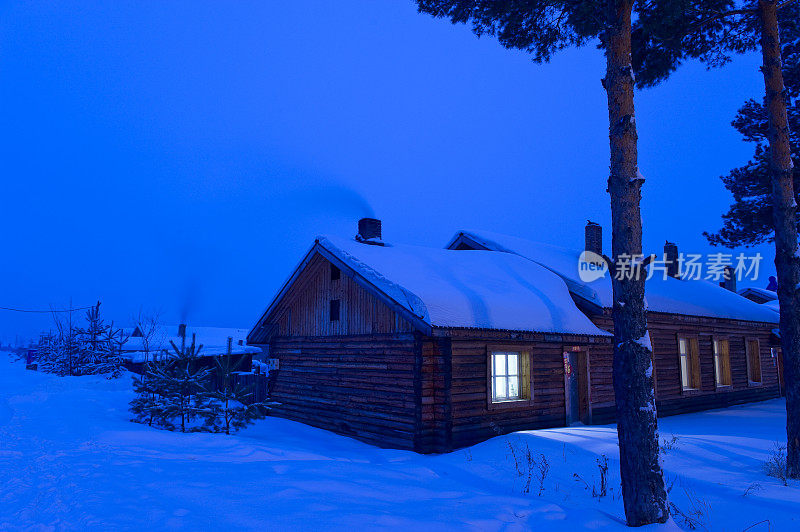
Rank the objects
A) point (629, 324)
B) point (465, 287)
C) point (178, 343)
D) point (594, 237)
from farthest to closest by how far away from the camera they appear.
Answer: point (178, 343), point (594, 237), point (465, 287), point (629, 324)

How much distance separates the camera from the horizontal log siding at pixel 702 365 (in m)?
17.8

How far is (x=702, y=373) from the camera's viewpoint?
19.7 m

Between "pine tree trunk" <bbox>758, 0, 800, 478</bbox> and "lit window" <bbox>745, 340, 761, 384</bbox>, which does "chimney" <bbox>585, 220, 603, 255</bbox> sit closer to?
"lit window" <bbox>745, 340, 761, 384</bbox>

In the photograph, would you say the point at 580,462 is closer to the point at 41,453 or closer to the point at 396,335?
the point at 396,335

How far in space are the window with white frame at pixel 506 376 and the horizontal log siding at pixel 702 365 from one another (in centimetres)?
335

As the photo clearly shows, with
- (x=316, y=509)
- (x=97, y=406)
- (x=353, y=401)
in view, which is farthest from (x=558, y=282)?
(x=97, y=406)

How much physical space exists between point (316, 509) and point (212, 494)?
5.14 feet

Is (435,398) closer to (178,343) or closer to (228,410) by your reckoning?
(228,410)

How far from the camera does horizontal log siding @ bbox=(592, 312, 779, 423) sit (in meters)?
17.8

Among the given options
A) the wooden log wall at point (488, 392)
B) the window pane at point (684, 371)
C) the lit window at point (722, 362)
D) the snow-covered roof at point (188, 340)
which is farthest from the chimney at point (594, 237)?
the snow-covered roof at point (188, 340)

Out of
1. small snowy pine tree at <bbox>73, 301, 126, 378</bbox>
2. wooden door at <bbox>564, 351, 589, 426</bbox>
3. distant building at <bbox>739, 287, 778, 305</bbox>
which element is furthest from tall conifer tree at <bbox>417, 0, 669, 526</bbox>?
distant building at <bbox>739, 287, 778, 305</bbox>

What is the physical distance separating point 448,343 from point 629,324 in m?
5.86

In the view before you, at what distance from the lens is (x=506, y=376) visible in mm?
12875

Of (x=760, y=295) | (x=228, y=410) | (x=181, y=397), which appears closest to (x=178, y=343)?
(x=181, y=397)
